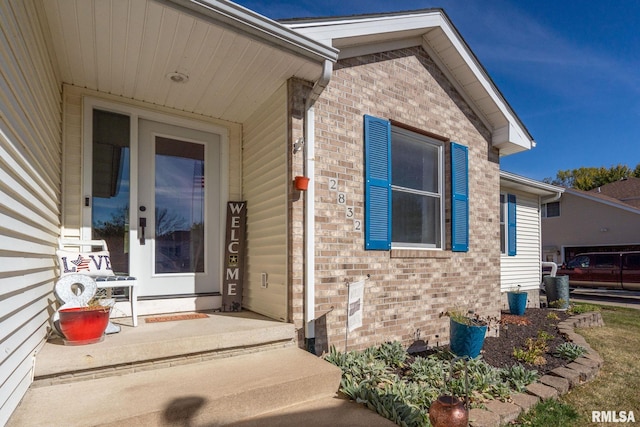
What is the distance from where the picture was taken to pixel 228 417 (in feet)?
7.32

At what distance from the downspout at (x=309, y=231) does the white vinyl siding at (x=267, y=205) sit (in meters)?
0.21

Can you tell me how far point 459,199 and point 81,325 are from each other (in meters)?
4.47

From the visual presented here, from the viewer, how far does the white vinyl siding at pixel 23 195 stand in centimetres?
180

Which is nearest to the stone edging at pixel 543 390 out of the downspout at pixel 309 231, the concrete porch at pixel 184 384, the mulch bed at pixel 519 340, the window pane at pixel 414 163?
the mulch bed at pixel 519 340

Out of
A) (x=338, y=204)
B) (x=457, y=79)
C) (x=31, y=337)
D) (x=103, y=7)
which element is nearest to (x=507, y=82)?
(x=457, y=79)

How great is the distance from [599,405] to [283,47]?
13.9ft

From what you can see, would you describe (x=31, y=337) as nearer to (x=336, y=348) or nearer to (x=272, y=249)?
(x=272, y=249)

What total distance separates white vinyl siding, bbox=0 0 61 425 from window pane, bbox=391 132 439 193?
3483mm

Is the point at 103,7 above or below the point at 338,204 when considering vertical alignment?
above

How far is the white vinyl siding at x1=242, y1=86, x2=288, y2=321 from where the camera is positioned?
11.5 ft

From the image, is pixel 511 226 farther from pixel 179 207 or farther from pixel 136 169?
pixel 136 169

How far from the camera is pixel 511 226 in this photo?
8438 millimetres

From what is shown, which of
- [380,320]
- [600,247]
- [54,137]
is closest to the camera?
[54,137]

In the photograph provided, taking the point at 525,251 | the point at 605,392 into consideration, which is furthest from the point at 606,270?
the point at 605,392
